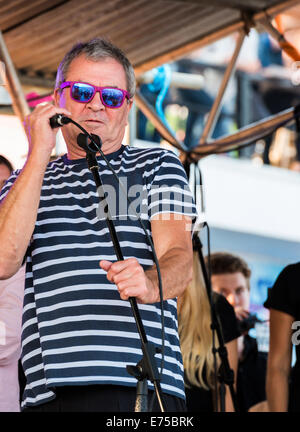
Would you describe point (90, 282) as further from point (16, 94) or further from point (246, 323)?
point (246, 323)

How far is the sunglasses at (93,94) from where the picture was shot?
7.39 feet

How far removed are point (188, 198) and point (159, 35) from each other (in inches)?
127

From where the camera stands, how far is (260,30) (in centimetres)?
497

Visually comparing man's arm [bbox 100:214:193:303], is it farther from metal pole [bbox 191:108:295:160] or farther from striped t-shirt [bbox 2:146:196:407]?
metal pole [bbox 191:108:295:160]

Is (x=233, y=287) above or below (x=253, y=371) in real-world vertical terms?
above

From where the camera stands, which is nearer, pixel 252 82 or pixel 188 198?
pixel 188 198

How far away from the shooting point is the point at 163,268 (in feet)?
6.43

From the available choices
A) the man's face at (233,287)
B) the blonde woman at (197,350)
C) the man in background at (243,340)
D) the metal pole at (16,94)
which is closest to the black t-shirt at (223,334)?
the blonde woman at (197,350)

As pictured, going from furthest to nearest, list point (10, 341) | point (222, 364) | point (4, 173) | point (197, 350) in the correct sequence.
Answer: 1. point (197, 350)
2. point (222, 364)
3. point (4, 173)
4. point (10, 341)

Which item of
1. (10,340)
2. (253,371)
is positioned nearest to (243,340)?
(253,371)

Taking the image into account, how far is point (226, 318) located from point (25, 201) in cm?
216

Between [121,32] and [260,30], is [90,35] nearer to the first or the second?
[121,32]

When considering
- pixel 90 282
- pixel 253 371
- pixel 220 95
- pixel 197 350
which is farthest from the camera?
pixel 220 95
